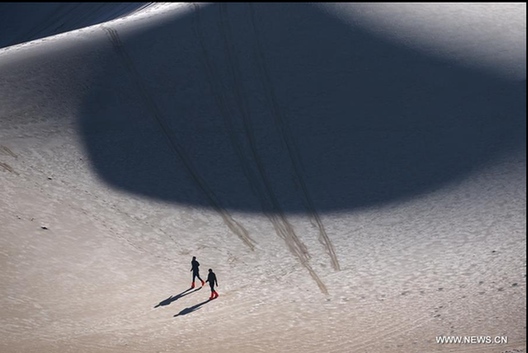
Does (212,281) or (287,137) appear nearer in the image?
(212,281)

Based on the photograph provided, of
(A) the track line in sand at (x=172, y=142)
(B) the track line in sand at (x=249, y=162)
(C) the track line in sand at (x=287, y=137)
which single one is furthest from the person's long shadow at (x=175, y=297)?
(C) the track line in sand at (x=287, y=137)

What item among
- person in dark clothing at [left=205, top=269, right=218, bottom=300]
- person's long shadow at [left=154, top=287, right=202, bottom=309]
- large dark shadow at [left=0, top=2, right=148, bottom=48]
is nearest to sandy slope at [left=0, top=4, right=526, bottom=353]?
person's long shadow at [left=154, top=287, right=202, bottom=309]

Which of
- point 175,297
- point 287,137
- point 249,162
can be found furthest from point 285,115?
point 175,297

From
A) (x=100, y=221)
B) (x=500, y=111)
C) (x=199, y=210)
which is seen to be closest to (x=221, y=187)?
(x=199, y=210)

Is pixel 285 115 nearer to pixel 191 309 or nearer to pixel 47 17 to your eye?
pixel 191 309

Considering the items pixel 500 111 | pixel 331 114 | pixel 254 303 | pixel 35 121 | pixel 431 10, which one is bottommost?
pixel 254 303

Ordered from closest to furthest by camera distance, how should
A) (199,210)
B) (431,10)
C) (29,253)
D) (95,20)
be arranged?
(29,253)
(199,210)
(431,10)
(95,20)

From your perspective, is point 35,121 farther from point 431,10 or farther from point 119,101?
point 431,10

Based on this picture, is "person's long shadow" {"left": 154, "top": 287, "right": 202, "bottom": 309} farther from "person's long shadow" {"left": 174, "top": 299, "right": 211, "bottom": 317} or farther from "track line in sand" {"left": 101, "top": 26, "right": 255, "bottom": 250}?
"track line in sand" {"left": 101, "top": 26, "right": 255, "bottom": 250}
